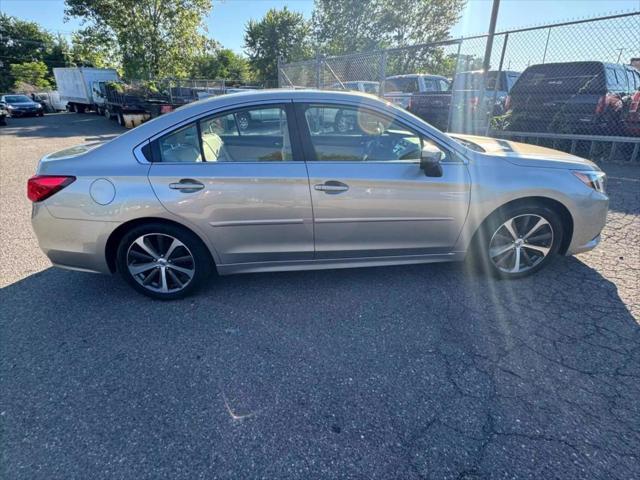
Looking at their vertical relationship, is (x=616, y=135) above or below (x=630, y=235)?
above

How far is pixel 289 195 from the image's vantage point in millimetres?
2758

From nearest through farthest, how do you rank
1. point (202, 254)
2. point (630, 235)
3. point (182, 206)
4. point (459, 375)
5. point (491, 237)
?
point (459, 375)
point (182, 206)
point (202, 254)
point (491, 237)
point (630, 235)

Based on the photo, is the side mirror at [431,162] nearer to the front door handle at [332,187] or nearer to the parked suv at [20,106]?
the front door handle at [332,187]

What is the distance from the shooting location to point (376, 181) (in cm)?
281

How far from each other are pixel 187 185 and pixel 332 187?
3.59ft

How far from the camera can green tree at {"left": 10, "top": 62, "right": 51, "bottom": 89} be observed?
2060 inches

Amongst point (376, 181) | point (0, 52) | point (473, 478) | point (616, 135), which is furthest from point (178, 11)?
point (0, 52)

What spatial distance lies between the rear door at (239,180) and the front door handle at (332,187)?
0.11m

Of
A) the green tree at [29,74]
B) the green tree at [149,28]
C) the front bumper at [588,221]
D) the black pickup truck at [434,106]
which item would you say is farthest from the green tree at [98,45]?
the front bumper at [588,221]

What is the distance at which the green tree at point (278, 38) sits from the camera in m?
42.2

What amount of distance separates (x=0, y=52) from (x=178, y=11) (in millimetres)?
46417

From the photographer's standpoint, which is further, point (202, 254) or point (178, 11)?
A: point (178, 11)

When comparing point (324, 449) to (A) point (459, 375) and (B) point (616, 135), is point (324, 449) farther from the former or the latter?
(B) point (616, 135)

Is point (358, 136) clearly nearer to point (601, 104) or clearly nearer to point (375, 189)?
point (375, 189)
